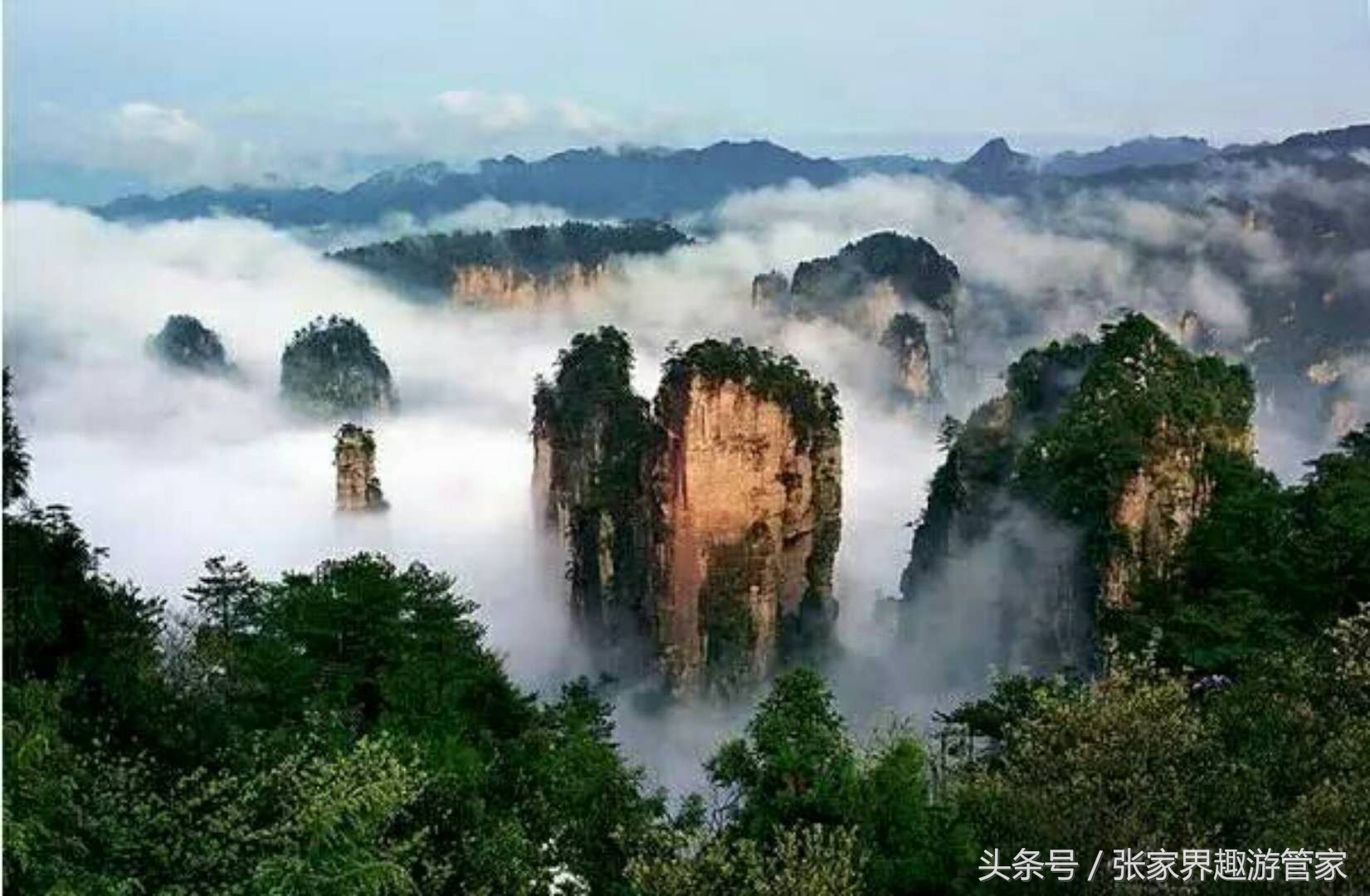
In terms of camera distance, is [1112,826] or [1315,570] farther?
[1315,570]

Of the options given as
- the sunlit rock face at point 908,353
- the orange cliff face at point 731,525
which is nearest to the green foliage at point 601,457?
the orange cliff face at point 731,525

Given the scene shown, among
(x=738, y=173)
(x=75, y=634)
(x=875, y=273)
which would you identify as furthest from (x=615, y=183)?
(x=75, y=634)

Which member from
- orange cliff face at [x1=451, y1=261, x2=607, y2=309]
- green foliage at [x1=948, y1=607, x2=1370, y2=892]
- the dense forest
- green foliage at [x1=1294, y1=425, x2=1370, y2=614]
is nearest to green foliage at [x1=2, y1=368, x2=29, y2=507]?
the dense forest

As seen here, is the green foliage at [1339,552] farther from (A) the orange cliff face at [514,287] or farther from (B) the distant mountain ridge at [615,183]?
(A) the orange cliff face at [514,287]

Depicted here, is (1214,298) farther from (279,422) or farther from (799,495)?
(279,422)

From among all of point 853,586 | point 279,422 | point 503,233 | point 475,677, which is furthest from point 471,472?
point 475,677

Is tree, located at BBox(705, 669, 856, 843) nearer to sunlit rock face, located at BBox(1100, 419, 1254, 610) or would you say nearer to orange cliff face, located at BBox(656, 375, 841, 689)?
sunlit rock face, located at BBox(1100, 419, 1254, 610)
